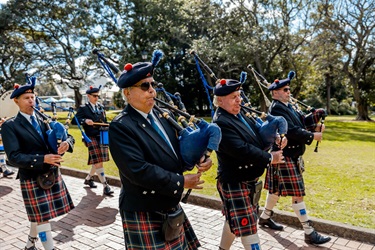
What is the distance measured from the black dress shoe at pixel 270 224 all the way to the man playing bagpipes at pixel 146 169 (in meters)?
2.22

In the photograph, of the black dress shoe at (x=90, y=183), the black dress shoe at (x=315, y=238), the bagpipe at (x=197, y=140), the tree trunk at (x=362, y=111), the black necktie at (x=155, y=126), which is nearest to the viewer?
the bagpipe at (x=197, y=140)

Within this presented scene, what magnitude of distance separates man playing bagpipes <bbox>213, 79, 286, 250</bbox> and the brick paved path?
2.82 feet

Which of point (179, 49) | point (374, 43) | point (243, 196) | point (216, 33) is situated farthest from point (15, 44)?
point (243, 196)

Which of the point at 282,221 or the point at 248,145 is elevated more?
the point at 248,145

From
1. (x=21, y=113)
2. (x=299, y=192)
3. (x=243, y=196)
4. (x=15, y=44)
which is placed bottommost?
(x=299, y=192)

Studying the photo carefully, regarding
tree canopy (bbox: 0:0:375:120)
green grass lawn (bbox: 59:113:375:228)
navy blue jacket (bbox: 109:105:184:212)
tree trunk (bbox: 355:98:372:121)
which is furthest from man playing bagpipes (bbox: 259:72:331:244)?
tree trunk (bbox: 355:98:372:121)

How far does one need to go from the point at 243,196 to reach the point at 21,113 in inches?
93.8

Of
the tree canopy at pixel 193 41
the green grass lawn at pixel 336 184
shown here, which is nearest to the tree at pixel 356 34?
the tree canopy at pixel 193 41

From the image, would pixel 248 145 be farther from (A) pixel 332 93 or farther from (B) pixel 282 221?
(A) pixel 332 93

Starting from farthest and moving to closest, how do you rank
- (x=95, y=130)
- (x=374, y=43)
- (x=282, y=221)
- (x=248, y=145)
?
(x=374, y=43)
(x=95, y=130)
(x=282, y=221)
(x=248, y=145)

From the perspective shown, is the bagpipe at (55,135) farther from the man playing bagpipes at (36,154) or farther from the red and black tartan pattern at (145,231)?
the red and black tartan pattern at (145,231)

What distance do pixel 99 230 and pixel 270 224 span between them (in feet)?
7.25

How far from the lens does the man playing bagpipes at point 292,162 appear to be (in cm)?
376

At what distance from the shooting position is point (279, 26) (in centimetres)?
1983
